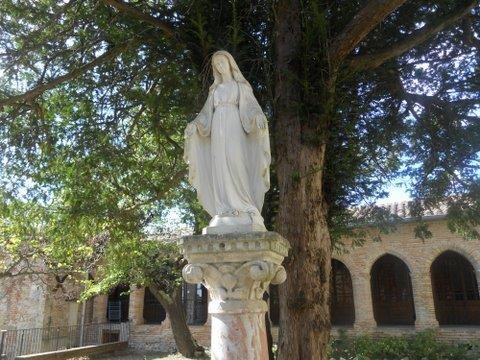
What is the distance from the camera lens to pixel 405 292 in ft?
70.6

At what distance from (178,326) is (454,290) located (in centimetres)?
1165

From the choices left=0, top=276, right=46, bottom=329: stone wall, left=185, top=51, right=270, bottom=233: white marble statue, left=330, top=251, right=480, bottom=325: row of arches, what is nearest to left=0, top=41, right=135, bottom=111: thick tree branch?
left=185, top=51, right=270, bottom=233: white marble statue

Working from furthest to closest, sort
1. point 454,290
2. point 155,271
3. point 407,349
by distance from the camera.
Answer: point 454,290 → point 155,271 → point 407,349

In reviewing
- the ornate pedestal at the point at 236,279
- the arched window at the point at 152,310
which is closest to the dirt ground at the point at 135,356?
the arched window at the point at 152,310

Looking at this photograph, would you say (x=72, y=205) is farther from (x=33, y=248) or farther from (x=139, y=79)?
(x=33, y=248)

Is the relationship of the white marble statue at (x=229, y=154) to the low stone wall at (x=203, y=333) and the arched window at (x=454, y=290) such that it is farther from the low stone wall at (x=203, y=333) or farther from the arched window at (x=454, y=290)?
the arched window at (x=454, y=290)

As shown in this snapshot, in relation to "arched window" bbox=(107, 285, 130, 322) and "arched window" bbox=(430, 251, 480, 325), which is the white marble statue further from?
"arched window" bbox=(107, 285, 130, 322)

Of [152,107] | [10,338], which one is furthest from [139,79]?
[10,338]

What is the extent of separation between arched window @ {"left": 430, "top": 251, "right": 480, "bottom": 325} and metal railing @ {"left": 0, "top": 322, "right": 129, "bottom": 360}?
→ 579 inches

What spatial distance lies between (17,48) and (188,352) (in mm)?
12833

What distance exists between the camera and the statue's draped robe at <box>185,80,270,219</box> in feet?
14.9

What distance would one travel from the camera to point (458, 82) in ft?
31.9

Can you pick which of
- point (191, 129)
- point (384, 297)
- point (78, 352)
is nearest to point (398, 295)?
point (384, 297)

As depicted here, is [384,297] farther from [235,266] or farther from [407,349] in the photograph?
[235,266]
